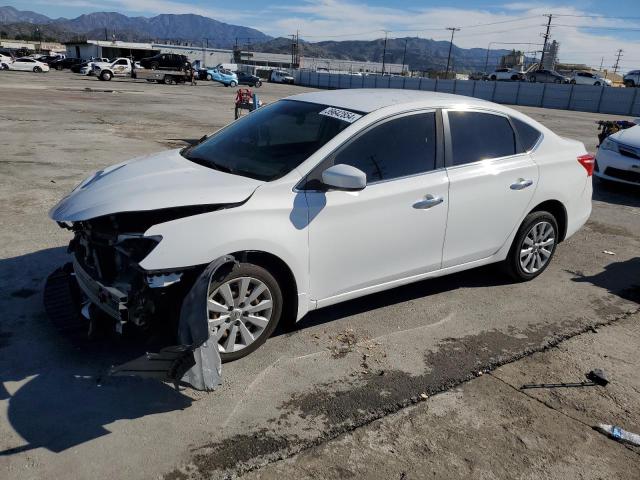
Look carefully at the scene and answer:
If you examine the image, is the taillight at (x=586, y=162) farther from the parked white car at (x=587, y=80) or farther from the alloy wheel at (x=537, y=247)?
the parked white car at (x=587, y=80)

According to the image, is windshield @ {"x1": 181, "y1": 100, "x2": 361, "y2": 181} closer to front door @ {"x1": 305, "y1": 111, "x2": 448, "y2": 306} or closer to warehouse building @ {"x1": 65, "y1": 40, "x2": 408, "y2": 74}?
front door @ {"x1": 305, "y1": 111, "x2": 448, "y2": 306}

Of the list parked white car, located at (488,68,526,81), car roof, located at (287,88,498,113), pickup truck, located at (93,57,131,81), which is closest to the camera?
car roof, located at (287,88,498,113)

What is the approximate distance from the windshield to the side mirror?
29 centimetres

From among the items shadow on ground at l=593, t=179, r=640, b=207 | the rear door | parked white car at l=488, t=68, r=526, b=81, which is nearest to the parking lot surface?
the rear door

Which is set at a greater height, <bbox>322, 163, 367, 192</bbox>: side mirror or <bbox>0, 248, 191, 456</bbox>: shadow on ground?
<bbox>322, 163, 367, 192</bbox>: side mirror

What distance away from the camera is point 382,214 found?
154 inches

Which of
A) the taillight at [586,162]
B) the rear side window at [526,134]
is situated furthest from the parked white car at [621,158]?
the rear side window at [526,134]

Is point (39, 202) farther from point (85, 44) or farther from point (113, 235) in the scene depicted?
point (85, 44)

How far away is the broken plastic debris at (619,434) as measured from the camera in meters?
3.06

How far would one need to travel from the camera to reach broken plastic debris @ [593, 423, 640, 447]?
10.0 feet

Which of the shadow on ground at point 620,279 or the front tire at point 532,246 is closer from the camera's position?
the front tire at point 532,246

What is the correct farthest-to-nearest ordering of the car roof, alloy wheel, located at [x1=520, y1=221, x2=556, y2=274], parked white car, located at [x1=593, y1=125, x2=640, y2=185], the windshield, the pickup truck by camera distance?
the pickup truck, parked white car, located at [x1=593, y1=125, x2=640, y2=185], alloy wheel, located at [x1=520, y1=221, x2=556, y2=274], the car roof, the windshield

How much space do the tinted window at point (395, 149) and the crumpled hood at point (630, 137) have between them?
649cm

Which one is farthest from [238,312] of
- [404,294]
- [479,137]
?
[479,137]
